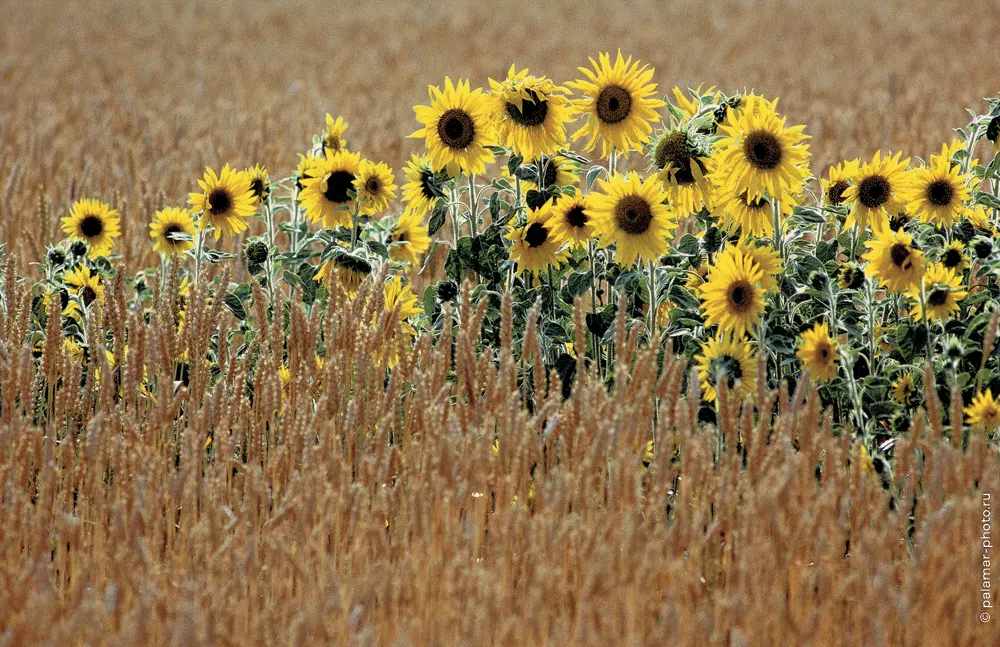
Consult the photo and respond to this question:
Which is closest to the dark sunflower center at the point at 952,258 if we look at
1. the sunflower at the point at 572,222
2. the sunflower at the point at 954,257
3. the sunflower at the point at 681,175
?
the sunflower at the point at 954,257

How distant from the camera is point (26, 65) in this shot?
1022cm

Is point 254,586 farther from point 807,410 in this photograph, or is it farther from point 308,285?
point 308,285

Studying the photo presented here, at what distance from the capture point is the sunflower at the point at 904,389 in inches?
108

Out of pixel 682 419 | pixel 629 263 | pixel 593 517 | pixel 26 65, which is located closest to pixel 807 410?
pixel 682 419

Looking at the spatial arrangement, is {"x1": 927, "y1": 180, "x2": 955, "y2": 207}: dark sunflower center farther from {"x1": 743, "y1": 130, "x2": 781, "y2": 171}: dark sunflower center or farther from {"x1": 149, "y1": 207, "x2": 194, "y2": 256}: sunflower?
{"x1": 149, "y1": 207, "x2": 194, "y2": 256}: sunflower

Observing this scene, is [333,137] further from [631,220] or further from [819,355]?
[819,355]

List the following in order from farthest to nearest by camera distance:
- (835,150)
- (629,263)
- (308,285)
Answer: (835,150)
(308,285)
(629,263)

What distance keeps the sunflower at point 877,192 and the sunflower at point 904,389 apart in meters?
0.38

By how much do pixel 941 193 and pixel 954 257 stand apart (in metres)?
0.16

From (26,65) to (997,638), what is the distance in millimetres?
10028

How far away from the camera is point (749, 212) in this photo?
9.51ft

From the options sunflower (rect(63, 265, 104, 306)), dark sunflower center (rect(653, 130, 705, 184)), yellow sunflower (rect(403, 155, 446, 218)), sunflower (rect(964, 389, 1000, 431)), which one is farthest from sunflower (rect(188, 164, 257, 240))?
sunflower (rect(964, 389, 1000, 431))

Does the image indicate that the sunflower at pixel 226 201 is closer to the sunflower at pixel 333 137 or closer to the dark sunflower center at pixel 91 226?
the sunflower at pixel 333 137

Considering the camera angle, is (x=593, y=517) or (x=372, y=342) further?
(x=372, y=342)
